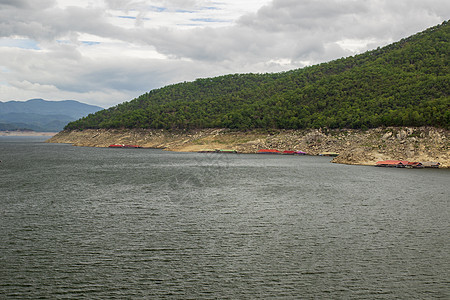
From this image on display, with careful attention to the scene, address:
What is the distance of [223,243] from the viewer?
3478 centimetres

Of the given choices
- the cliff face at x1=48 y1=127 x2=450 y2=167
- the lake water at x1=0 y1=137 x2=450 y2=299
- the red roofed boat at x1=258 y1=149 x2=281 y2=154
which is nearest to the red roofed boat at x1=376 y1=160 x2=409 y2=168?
the cliff face at x1=48 y1=127 x2=450 y2=167

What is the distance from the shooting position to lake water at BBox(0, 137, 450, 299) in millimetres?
25250

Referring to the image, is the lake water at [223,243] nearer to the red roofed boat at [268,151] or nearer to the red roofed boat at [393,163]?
the red roofed boat at [393,163]

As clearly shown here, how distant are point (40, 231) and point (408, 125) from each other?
12315 cm

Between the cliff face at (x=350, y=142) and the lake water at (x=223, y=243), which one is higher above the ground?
the cliff face at (x=350, y=142)

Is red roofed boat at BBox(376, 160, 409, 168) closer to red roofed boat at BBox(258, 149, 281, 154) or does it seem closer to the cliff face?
the cliff face

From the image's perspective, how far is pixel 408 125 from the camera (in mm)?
127125

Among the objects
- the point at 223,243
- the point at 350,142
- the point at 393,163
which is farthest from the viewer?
the point at 350,142

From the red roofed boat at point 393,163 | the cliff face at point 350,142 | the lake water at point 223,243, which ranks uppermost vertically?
the cliff face at point 350,142

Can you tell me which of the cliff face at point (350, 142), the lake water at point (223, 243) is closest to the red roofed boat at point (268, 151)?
the cliff face at point (350, 142)

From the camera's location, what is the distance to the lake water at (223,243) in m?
25.2

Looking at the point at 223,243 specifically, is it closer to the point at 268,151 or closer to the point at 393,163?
the point at 393,163

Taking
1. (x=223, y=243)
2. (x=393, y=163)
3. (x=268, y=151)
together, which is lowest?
(x=223, y=243)

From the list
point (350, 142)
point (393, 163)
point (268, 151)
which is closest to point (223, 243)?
point (393, 163)
